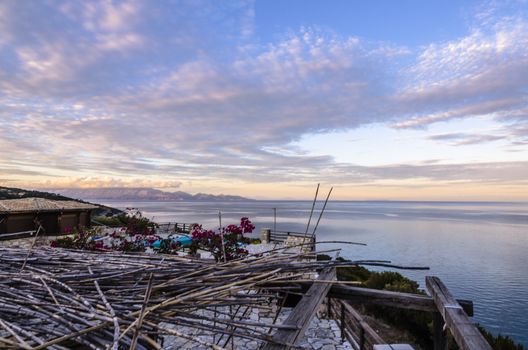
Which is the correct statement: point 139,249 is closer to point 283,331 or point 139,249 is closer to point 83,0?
point 83,0

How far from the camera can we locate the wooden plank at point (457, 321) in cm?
194

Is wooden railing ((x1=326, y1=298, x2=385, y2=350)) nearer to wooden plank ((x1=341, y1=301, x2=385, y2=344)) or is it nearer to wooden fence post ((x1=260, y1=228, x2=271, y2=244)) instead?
wooden plank ((x1=341, y1=301, x2=385, y2=344))

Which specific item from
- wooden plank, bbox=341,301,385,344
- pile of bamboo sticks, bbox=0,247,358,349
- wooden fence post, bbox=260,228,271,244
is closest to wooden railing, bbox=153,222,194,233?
wooden fence post, bbox=260,228,271,244

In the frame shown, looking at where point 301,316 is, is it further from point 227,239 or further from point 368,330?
point 227,239

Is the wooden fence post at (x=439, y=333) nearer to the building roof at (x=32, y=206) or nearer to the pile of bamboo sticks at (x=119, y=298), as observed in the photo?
the pile of bamboo sticks at (x=119, y=298)

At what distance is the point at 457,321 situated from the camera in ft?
7.64

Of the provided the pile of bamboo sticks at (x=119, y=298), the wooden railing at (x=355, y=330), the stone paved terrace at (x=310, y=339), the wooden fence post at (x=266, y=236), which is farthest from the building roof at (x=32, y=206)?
the pile of bamboo sticks at (x=119, y=298)

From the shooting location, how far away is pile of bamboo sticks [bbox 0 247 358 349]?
57.2 inches

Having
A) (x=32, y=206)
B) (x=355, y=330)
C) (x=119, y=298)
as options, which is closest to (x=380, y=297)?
(x=119, y=298)

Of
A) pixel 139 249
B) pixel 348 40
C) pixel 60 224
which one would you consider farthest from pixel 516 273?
pixel 60 224

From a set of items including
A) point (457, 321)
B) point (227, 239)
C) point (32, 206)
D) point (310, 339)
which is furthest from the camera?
point (32, 206)

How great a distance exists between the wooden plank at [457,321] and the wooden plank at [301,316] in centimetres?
99

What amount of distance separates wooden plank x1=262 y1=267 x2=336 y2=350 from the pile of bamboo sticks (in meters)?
0.08

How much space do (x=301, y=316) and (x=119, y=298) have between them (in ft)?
3.96
